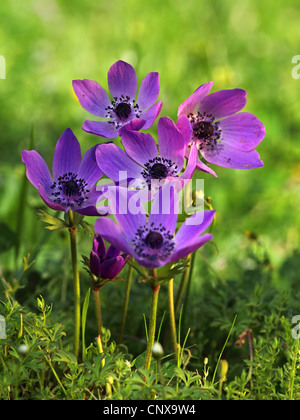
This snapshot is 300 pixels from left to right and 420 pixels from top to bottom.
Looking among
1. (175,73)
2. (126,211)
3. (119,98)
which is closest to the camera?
(126,211)

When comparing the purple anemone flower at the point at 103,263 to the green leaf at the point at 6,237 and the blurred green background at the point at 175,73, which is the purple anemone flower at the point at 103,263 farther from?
the blurred green background at the point at 175,73

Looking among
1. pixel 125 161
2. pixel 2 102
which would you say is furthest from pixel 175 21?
pixel 125 161

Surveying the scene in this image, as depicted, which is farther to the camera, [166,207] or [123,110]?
[123,110]

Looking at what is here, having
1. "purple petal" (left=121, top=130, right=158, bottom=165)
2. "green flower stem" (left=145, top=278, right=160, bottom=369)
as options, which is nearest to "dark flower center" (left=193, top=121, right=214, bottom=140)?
"purple petal" (left=121, top=130, right=158, bottom=165)

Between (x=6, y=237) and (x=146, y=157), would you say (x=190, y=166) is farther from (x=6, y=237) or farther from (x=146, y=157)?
(x=6, y=237)

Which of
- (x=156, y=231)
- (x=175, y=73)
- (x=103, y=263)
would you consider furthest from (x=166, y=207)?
(x=175, y=73)

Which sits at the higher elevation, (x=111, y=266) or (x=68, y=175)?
(x=68, y=175)
